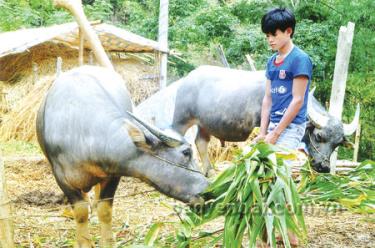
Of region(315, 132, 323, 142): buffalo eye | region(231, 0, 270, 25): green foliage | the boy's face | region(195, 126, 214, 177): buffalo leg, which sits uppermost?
region(231, 0, 270, 25): green foliage

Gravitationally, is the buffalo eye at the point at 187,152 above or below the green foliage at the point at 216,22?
below

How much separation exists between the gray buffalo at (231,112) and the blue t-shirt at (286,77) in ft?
5.06

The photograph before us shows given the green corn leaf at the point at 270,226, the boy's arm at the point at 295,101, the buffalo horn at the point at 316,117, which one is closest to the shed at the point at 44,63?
the buffalo horn at the point at 316,117

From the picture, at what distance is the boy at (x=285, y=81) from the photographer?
354cm

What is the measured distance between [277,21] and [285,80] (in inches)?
16.7

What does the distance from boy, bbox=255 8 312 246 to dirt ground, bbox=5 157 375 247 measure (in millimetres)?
715

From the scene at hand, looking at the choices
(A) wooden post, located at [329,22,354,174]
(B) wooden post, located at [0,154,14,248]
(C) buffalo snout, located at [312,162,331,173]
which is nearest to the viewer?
(B) wooden post, located at [0,154,14,248]

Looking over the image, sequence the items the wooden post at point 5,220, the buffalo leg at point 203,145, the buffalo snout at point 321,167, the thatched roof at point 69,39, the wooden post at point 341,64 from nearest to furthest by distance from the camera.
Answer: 1. the wooden post at point 5,220
2. the buffalo snout at point 321,167
3. the wooden post at point 341,64
4. the buffalo leg at point 203,145
5. the thatched roof at point 69,39

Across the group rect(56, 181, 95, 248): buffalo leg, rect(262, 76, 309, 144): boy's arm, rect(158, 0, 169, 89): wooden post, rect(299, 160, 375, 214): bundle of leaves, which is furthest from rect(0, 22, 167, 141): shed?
rect(299, 160, 375, 214): bundle of leaves

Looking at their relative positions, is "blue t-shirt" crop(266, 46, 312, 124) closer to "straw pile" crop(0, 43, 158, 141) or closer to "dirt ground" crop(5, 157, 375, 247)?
"dirt ground" crop(5, 157, 375, 247)

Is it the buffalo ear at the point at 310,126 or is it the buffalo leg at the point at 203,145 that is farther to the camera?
the buffalo leg at the point at 203,145

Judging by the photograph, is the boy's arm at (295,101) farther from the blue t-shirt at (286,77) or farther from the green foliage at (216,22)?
the green foliage at (216,22)

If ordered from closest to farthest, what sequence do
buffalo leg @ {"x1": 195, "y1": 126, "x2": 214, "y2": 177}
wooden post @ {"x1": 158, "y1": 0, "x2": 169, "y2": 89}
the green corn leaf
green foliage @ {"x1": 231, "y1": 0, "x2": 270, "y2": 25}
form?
the green corn leaf
buffalo leg @ {"x1": 195, "y1": 126, "x2": 214, "y2": 177}
wooden post @ {"x1": 158, "y1": 0, "x2": 169, "y2": 89}
green foliage @ {"x1": 231, "y1": 0, "x2": 270, "y2": 25}

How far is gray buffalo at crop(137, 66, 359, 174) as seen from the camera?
564cm
